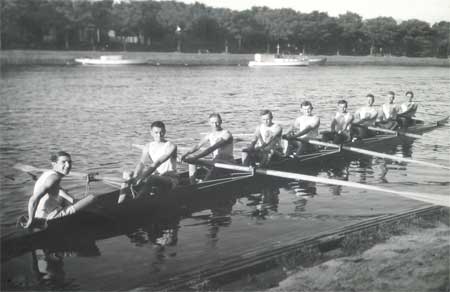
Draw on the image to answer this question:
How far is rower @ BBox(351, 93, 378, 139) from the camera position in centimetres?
1839

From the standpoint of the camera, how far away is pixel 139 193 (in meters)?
10.1

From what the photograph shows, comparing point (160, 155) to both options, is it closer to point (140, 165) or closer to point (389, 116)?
point (140, 165)

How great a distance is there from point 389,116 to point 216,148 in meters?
11.4

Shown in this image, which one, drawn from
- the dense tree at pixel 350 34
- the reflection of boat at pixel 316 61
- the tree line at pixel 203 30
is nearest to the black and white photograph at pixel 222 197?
the tree line at pixel 203 30

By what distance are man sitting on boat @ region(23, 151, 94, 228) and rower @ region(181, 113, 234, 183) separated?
10.3 ft

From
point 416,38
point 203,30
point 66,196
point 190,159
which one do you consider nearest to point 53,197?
point 66,196

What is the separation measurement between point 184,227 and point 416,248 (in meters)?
4.44

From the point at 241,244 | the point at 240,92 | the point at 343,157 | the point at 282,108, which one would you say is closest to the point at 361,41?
the point at 240,92

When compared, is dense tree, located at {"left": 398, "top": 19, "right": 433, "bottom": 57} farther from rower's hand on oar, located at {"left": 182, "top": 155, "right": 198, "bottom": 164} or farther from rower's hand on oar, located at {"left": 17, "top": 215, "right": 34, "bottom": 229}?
rower's hand on oar, located at {"left": 17, "top": 215, "right": 34, "bottom": 229}

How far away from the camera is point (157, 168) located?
35.7 ft

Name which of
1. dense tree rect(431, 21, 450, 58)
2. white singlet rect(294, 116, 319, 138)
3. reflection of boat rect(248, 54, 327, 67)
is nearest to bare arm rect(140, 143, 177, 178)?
white singlet rect(294, 116, 319, 138)

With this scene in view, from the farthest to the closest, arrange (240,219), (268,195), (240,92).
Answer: (240,92) → (268,195) → (240,219)

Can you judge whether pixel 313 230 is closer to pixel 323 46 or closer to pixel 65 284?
pixel 65 284

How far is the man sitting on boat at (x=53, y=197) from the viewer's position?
8.37m
